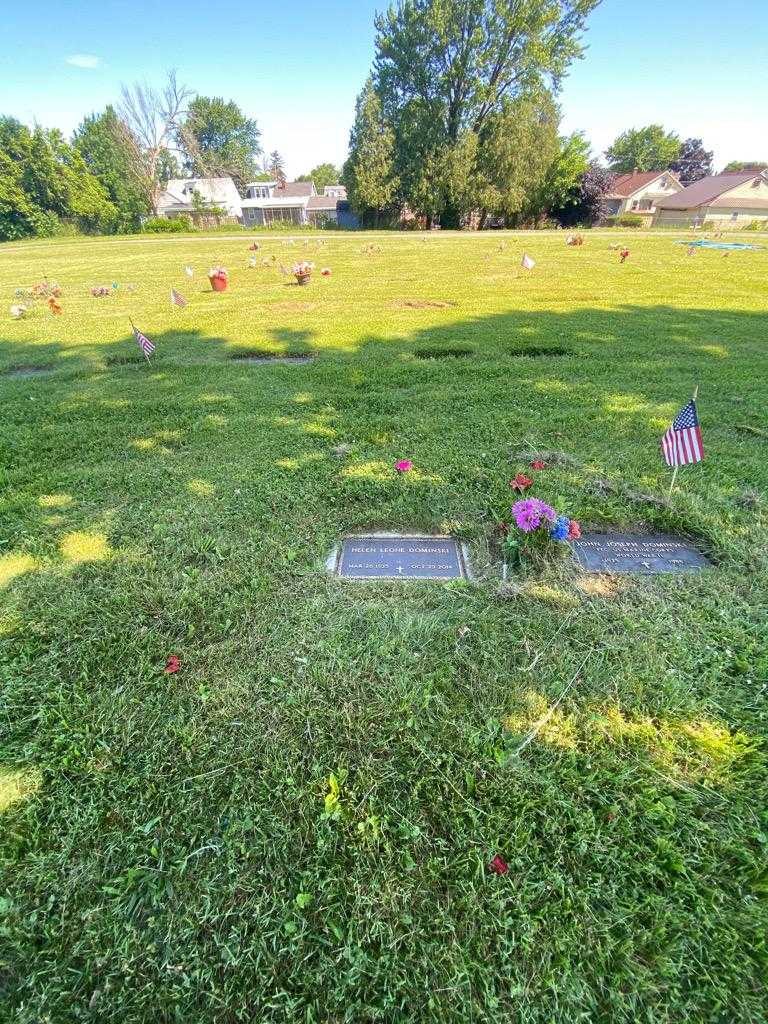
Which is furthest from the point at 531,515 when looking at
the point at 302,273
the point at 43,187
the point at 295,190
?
the point at 295,190

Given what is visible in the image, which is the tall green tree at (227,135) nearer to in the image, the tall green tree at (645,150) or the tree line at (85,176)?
the tree line at (85,176)

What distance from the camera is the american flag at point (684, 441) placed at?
2562 millimetres

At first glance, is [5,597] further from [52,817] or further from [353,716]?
[353,716]

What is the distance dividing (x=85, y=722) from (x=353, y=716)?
38.8 inches

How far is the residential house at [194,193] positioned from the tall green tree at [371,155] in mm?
20709

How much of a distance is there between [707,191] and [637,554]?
5352 cm

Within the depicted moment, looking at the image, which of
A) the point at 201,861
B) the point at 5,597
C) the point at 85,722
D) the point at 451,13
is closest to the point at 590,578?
the point at 201,861

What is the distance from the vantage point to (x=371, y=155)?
30.6 m

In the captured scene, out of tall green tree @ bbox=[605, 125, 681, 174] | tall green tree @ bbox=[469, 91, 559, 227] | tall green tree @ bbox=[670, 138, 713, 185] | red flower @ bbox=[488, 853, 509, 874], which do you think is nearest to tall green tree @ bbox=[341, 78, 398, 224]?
Result: tall green tree @ bbox=[469, 91, 559, 227]

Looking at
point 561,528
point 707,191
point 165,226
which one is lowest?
point 561,528

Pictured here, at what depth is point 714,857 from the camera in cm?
136

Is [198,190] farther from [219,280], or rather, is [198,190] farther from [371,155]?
[219,280]

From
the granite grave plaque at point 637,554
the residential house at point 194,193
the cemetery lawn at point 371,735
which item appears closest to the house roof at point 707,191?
the residential house at point 194,193

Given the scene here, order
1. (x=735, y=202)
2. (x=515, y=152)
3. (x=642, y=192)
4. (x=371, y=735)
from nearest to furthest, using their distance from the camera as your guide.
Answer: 1. (x=371, y=735)
2. (x=515, y=152)
3. (x=735, y=202)
4. (x=642, y=192)
